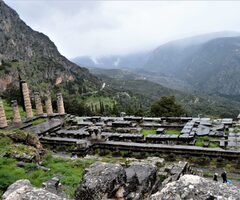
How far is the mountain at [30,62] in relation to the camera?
10156cm

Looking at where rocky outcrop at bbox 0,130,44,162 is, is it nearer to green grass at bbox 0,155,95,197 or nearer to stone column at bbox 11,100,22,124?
green grass at bbox 0,155,95,197

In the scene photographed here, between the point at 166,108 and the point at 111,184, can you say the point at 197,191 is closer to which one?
the point at 111,184

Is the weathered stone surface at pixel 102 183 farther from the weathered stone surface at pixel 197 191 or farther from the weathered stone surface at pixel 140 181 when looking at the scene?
the weathered stone surface at pixel 197 191

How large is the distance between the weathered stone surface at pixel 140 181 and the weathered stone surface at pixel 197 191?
11.6 feet

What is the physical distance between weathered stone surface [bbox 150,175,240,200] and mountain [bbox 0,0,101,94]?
94.9 metres

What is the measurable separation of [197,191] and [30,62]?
427 feet

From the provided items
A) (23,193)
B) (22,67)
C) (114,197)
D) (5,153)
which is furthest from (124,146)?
(22,67)

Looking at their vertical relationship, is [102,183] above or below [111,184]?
above

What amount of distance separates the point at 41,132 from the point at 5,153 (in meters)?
8.88

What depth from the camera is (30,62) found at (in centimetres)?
12275

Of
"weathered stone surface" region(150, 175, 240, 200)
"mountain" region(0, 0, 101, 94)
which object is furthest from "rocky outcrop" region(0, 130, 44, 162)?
"mountain" region(0, 0, 101, 94)

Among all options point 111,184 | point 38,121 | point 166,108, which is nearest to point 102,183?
point 111,184

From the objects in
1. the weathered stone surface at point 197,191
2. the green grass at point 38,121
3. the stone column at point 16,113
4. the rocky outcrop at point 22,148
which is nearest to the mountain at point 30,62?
the green grass at point 38,121

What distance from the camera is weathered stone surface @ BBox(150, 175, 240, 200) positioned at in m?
2.89
